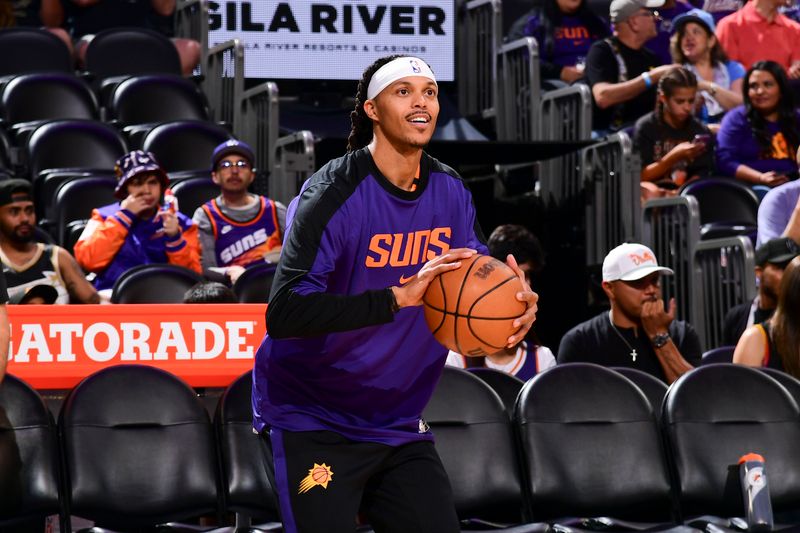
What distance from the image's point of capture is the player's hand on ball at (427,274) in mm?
3432

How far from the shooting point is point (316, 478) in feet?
11.8

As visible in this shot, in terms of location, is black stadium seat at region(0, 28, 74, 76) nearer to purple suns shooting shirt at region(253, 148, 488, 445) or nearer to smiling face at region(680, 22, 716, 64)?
smiling face at region(680, 22, 716, 64)

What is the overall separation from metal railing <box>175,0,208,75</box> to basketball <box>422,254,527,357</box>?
7.27m

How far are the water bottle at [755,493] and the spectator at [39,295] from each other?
344 cm

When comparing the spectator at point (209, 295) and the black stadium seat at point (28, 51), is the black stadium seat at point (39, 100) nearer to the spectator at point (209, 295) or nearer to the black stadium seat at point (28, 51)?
the black stadium seat at point (28, 51)

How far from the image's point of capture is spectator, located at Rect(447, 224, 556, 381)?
6312mm

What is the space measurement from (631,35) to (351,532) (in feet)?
23.8

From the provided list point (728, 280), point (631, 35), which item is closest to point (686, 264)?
point (728, 280)

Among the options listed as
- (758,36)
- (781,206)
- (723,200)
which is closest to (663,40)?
(758,36)

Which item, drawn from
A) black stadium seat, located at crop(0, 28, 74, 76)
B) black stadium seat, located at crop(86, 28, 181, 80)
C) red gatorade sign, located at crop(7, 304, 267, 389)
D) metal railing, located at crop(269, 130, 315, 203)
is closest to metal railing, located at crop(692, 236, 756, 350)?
metal railing, located at crop(269, 130, 315, 203)

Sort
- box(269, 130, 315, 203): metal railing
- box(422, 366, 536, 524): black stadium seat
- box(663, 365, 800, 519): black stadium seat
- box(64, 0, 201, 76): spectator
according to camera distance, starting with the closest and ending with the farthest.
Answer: box(422, 366, 536, 524): black stadium seat
box(663, 365, 800, 519): black stadium seat
box(269, 130, 315, 203): metal railing
box(64, 0, 201, 76): spectator

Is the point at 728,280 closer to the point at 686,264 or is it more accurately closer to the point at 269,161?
the point at 686,264

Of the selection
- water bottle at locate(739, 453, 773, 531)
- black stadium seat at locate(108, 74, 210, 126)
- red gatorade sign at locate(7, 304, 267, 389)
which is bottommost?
water bottle at locate(739, 453, 773, 531)

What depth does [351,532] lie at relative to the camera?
3627 millimetres
